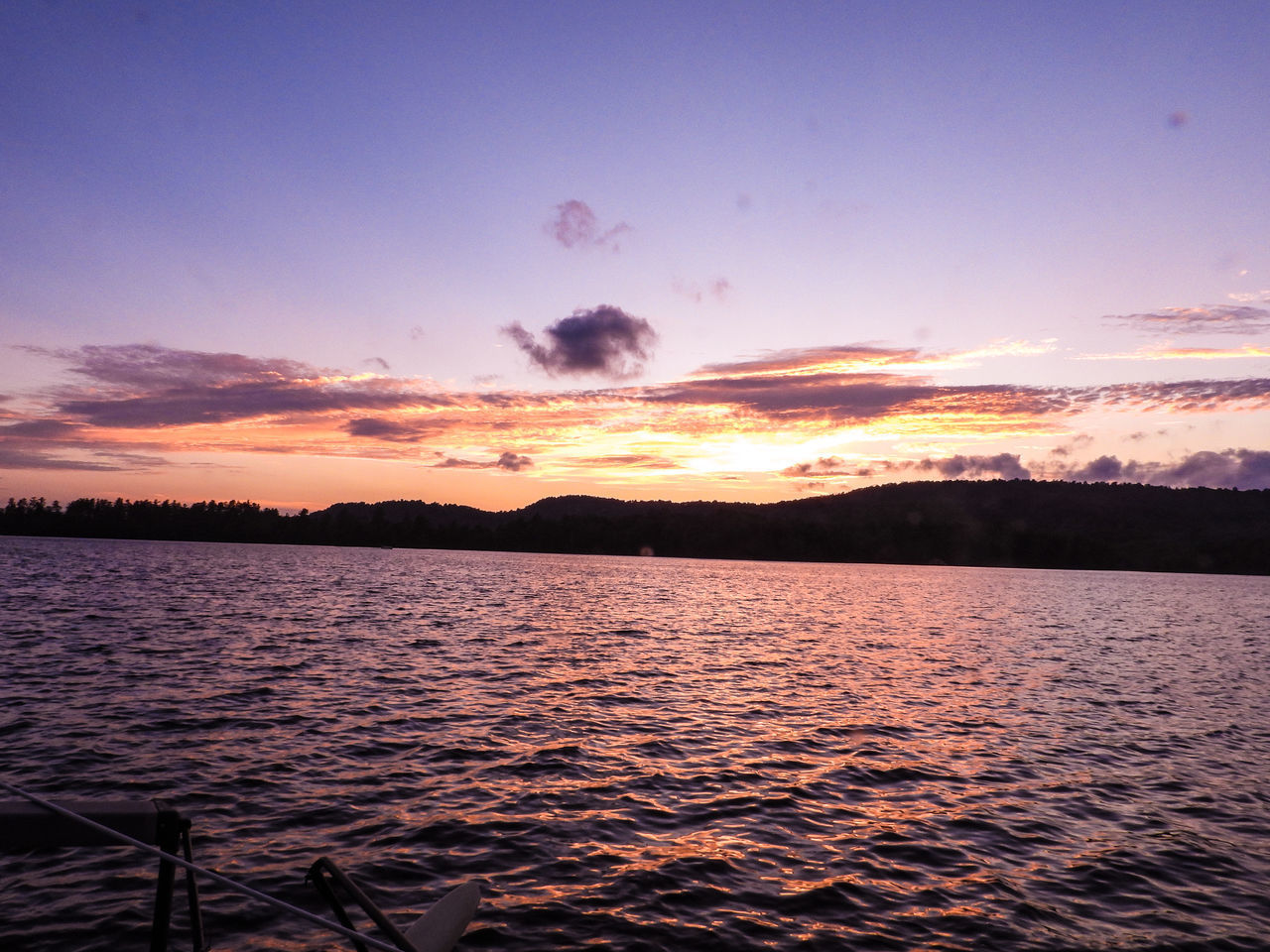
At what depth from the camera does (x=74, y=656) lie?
37594mm

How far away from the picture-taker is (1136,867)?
15734 mm

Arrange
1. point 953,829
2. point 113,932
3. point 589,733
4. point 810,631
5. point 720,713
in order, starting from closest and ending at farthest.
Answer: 1. point 113,932
2. point 953,829
3. point 589,733
4. point 720,713
5. point 810,631

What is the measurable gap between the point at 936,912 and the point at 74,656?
41796mm

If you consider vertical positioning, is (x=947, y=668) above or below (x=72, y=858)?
below

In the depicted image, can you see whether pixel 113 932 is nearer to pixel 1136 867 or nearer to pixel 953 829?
pixel 953 829

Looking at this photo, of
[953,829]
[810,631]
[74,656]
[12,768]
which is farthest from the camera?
[810,631]

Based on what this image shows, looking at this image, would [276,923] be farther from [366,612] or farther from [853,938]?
[366,612]

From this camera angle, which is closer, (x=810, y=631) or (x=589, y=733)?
(x=589, y=733)

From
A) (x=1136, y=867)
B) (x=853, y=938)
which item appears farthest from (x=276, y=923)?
(x=1136, y=867)

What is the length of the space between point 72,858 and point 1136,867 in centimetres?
2186

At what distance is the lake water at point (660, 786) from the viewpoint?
1310 centimetres

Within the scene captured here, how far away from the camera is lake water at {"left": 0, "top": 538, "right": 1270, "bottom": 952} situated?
43.0ft

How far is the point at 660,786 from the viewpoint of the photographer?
20.4 meters

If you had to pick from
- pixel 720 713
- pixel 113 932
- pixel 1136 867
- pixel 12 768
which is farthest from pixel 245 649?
pixel 1136 867
